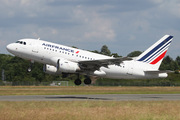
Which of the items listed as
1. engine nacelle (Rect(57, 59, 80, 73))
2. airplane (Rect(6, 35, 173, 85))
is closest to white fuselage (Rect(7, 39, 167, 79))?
airplane (Rect(6, 35, 173, 85))

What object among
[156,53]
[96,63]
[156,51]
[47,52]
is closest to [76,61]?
[96,63]

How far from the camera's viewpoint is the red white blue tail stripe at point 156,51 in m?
40.5

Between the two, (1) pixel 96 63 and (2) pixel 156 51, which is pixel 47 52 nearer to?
(1) pixel 96 63

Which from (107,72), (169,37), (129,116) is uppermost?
(169,37)

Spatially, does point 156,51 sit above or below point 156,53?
above

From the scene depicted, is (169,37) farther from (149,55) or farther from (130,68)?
(130,68)

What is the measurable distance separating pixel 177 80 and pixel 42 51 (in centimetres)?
6047

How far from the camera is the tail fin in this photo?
A: 40.4m

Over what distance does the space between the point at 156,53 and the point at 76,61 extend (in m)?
13.0

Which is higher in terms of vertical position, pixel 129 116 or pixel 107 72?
pixel 107 72

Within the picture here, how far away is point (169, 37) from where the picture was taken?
4269cm

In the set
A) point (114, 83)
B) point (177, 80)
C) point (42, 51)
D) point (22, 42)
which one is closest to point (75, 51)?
point (42, 51)

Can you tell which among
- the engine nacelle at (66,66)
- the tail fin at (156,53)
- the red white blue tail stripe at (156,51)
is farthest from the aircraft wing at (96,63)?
the red white blue tail stripe at (156,51)

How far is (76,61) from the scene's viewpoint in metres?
35.4
